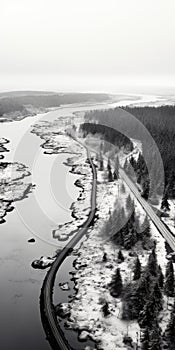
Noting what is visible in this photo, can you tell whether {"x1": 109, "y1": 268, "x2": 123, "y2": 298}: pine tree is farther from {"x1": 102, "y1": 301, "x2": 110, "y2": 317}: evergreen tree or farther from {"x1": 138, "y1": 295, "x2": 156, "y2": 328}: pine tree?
{"x1": 138, "y1": 295, "x2": 156, "y2": 328}: pine tree

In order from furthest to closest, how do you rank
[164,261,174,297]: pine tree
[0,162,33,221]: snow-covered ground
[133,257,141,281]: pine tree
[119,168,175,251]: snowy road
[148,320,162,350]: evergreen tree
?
[0,162,33,221]: snow-covered ground
[119,168,175,251]: snowy road
[133,257,141,281]: pine tree
[164,261,174,297]: pine tree
[148,320,162,350]: evergreen tree

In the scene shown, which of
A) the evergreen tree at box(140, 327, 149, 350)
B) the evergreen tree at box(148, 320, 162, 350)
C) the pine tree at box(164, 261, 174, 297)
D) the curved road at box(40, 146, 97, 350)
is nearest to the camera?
the evergreen tree at box(148, 320, 162, 350)

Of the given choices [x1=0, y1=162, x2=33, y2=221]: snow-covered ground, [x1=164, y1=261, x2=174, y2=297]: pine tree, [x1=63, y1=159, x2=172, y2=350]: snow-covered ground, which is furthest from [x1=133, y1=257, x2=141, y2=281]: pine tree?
[x1=0, y1=162, x2=33, y2=221]: snow-covered ground

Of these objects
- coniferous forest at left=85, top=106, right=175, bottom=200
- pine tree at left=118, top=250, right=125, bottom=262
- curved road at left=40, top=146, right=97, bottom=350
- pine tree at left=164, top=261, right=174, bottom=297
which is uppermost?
coniferous forest at left=85, top=106, right=175, bottom=200

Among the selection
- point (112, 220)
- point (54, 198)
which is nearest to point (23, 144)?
point (54, 198)

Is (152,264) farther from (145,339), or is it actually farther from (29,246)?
(29,246)

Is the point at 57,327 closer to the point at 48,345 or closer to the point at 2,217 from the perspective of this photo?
the point at 48,345
